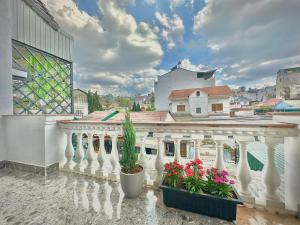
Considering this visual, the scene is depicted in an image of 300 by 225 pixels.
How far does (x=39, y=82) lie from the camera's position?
459cm

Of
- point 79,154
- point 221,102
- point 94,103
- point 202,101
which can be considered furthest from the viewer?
point 94,103

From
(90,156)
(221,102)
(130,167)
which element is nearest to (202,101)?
(221,102)

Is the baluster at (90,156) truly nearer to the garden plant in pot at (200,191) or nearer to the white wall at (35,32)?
the garden plant in pot at (200,191)

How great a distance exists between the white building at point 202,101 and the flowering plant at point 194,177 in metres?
2.36

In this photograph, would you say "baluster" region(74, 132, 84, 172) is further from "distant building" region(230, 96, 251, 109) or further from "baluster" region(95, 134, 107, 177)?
"distant building" region(230, 96, 251, 109)

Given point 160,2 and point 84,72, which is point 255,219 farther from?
point 84,72

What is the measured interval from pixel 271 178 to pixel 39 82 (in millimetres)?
6067

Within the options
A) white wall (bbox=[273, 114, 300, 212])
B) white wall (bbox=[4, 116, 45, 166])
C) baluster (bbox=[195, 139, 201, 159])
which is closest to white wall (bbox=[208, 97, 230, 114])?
white wall (bbox=[273, 114, 300, 212])

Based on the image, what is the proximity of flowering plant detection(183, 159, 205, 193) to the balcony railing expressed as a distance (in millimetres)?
195

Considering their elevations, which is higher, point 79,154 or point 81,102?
point 81,102

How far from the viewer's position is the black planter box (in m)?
1.14

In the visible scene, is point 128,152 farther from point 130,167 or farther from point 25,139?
point 25,139

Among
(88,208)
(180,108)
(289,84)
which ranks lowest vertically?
(88,208)

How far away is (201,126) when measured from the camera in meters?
1.46
